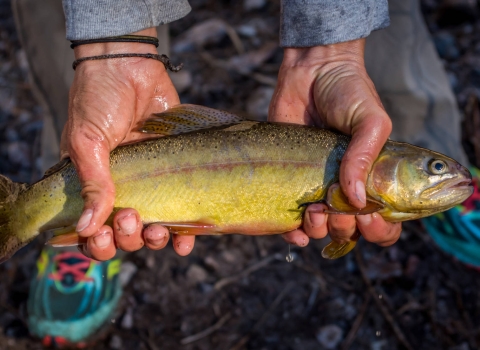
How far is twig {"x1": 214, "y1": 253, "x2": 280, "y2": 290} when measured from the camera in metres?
4.87

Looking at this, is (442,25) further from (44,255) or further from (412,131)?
(44,255)

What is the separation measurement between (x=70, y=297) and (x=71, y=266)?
31 centimetres

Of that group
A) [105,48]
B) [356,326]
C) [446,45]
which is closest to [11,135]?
[105,48]

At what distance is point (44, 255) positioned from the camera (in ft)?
16.4

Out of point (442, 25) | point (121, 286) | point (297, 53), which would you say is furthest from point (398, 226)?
point (442, 25)

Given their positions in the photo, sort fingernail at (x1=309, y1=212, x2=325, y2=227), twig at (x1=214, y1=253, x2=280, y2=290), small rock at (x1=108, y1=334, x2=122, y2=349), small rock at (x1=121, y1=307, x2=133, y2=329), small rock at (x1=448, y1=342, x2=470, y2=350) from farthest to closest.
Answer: twig at (x1=214, y1=253, x2=280, y2=290) < small rock at (x1=121, y1=307, x2=133, y2=329) < small rock at (x1=108, y1=334, x2=122, y2=349) < small rock at (x1=448, y1=342, x2=470, y2=350) < fingernail at (x1=309, y1=212, x2=325, y2=227)

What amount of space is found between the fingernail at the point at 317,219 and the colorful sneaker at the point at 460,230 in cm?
232

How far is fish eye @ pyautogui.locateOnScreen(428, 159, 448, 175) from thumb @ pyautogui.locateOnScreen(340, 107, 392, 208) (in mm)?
375

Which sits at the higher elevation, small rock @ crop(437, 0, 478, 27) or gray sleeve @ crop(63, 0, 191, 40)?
gray sleeve @ crop(63, 0, 191, 40)

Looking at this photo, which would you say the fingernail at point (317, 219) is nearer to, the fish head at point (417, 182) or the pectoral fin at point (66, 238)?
the fish head at point (417, 182)

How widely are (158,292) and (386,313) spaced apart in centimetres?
222

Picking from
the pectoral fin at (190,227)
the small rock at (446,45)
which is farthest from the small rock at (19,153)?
the small rock at (446,45)

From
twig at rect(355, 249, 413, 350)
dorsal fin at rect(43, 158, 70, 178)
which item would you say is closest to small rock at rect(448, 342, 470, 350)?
twig at rect(355, 249, 413, 350)

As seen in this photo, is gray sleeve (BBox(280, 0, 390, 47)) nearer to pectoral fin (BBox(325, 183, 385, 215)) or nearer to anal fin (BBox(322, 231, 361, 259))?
pectoral fin (BBox(325, 183, 385, 215))
